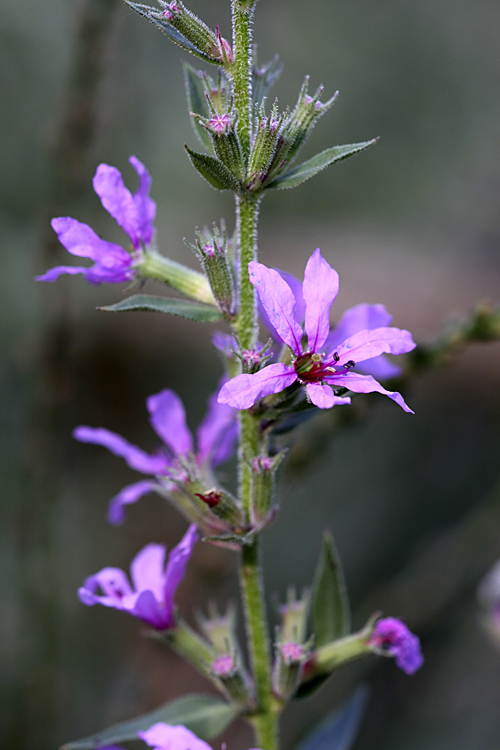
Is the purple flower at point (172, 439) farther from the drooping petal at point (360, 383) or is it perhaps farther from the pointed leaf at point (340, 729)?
the pointed leaf at point (340, 729)

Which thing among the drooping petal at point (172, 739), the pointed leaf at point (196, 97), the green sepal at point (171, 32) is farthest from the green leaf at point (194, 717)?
the green sepal at point (171, 32)

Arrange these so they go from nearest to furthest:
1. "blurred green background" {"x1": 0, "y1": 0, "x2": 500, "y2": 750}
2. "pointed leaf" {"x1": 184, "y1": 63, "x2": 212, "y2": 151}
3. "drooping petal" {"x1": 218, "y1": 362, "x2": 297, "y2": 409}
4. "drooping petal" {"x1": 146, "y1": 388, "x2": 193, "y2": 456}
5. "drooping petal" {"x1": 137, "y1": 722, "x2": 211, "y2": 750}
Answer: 1. "drooping petal" {"x1": 218, "y1": 362, "x2": 297, "y2": 409}
2. "drooping petal" {"x1": 137, "y1": 722, "x2": 211, "y2": 750}
3. "pointed leaf" {"x1": 184, "y1": 63, "x2": 212, "y2": 151}
4. "drooping petal" {"x1": 146, "y1": 388, "x2": 193, "y2": 456}
5. "blurred green background" {"x1": 0, "y1": 0, "x2": 500, "y2": 750}

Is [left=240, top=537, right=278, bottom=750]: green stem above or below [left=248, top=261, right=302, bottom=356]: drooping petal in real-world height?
below

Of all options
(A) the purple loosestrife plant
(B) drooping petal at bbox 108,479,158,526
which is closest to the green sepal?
(A) the purple loosestrife plant

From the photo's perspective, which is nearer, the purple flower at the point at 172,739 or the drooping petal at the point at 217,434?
the purple flower at the point at 172,739

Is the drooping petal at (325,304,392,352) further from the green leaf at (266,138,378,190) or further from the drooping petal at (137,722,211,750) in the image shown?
the drooping petal at (137,722,211,750)

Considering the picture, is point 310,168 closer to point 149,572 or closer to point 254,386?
point 254,386

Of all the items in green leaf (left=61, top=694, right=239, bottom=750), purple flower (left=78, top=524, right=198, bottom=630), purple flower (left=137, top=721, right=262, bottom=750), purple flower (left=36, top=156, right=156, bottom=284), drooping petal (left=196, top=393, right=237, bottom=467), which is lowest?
green leaf (left=61, top=694, right=239, bottom=750)
